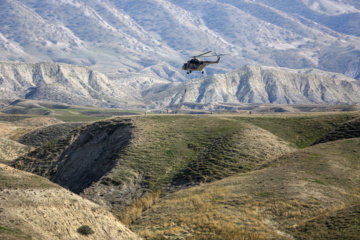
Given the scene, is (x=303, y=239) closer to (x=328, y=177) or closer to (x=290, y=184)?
(x=290, y=184)

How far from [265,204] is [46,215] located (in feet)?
59.6

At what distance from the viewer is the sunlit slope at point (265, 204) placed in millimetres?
28188

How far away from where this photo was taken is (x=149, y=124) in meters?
67.4

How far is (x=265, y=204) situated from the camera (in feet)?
108

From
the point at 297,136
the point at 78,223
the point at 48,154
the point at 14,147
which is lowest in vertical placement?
the point at 14,147

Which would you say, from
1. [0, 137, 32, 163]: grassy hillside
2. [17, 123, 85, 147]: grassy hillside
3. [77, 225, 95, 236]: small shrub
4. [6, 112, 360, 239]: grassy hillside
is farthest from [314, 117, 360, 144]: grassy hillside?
[17, 123, 85, 147]: grassy hillside

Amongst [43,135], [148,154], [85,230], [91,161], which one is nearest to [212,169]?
[148,154]

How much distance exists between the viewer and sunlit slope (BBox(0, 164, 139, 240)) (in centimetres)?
2380

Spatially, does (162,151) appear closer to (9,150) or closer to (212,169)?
(212,169)

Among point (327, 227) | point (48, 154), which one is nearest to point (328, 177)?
point (327, 227)

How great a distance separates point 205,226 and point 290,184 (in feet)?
39.8

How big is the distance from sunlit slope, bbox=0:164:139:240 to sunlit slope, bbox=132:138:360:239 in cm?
332

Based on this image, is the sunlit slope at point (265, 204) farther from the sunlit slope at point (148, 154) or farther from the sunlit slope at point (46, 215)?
the sunlit slope at point (148, 154)

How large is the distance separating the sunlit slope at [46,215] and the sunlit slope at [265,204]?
3321mm
